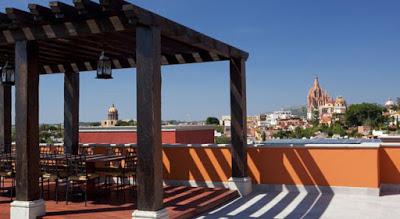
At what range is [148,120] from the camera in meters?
5.29

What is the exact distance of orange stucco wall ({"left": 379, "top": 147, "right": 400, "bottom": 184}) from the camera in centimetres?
809

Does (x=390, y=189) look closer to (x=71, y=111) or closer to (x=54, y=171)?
(x=54, y=171)

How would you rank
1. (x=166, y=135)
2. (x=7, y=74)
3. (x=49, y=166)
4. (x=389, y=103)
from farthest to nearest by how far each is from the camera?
1. (x=389, y=103)
2. (x=166, y=135)
3. (x=7, y=74)
4. (x=49, y=166)

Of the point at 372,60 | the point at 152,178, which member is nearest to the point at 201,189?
the point at 152,178

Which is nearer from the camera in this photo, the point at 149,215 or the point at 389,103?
the point at 149,215

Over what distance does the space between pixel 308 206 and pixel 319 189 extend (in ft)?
3.97

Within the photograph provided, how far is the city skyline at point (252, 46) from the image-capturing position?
9594 millimetres

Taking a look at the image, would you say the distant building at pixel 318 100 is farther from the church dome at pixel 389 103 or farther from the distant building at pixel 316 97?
the church dome at pixel 389 103

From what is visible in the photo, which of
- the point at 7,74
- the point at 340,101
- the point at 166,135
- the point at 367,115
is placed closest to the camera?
the point at 7,74

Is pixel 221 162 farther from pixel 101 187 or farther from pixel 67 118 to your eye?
pixel 67 118

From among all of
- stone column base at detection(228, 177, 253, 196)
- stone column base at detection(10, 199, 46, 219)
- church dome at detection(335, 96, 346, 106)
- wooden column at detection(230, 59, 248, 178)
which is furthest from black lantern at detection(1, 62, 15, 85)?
church dome at detection(335, 96, 346, 106)

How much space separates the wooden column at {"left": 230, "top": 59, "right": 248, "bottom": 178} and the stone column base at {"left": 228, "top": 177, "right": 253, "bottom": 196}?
86 mm

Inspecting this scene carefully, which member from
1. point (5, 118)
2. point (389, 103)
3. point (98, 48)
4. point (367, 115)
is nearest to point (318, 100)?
point (389, 103)

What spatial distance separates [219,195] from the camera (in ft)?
25.2
